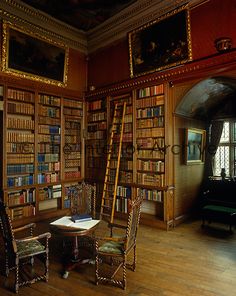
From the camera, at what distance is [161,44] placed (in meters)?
5.10

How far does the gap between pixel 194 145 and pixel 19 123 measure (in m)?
4.29

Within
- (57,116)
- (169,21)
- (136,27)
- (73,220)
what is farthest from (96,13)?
(73,220)

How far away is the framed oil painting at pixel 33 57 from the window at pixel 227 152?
4.74m

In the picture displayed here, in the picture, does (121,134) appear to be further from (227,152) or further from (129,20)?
(227,152)

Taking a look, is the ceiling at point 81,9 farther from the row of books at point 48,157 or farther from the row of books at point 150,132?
the row of books at point 48,157

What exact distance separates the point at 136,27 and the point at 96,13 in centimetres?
101

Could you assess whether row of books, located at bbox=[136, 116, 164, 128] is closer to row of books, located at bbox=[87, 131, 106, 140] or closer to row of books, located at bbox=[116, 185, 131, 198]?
row of books, located at bbox=[87, 131, 106, 140]

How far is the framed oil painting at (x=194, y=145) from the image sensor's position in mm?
5723

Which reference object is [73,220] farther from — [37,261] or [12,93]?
[12,93]

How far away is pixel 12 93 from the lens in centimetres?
534

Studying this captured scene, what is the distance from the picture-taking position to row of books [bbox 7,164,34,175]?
528 centimetres

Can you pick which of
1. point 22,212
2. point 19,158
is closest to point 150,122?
point 19,158

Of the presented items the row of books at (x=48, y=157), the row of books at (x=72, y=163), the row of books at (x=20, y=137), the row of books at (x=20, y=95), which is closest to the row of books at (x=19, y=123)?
the row of books at (x=20, y=137)

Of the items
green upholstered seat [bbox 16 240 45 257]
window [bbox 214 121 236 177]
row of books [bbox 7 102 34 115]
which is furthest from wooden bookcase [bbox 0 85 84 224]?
window [bbox 214 121 236 177]
